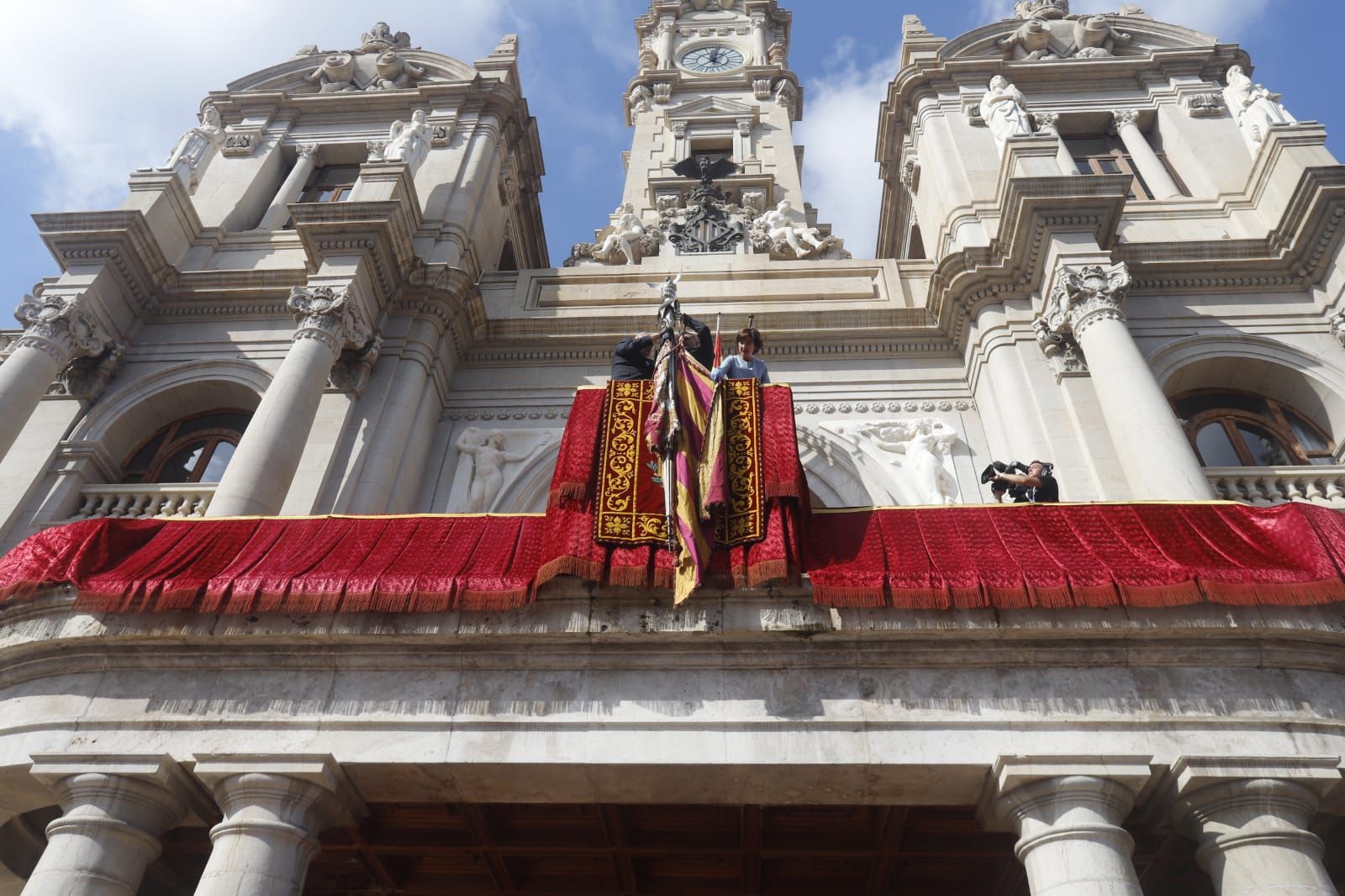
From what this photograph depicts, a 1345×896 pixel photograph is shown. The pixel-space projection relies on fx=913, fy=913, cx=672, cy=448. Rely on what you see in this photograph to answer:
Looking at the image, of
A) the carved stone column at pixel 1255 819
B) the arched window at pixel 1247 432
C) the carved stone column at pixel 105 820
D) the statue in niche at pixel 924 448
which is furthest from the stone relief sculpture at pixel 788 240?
the carved stone column at pixel 105 820

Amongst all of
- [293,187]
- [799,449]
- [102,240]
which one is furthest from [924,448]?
[293,187]

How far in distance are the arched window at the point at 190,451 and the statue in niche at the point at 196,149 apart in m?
5.30

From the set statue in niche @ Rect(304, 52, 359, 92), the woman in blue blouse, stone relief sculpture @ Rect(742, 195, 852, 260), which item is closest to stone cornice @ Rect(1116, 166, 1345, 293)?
stone relief sculpture @ Rect(742, 195, 852, 260)

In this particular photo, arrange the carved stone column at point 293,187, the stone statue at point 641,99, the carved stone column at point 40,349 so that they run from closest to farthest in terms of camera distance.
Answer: the carved stone column at point 40,349 < the carved stone column at point 293,187 < the stone statue at point 641,99

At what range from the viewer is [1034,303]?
14.8m

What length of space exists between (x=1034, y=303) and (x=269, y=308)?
1312 centimetres

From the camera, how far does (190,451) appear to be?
15445mm

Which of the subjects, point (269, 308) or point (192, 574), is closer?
point (192, 574)

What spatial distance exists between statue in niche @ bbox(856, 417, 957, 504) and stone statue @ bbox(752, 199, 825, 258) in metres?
5.42

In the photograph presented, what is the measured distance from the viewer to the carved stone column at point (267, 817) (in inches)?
283

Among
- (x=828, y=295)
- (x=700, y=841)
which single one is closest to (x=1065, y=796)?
(x=700, y=841)

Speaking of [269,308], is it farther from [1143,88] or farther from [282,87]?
[1143,88]

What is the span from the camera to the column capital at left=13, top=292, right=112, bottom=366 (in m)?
13.7

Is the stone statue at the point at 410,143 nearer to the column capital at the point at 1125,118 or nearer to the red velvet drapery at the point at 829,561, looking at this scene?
the red velvet drapery at the point at 829,561
